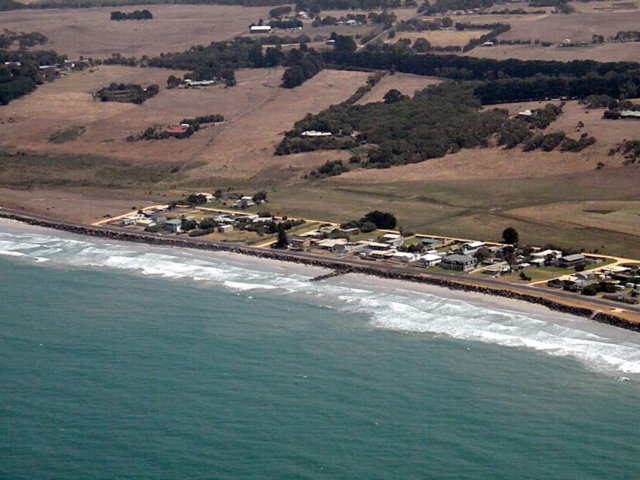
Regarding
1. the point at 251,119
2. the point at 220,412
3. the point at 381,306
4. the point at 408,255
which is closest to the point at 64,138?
the point at 251,119

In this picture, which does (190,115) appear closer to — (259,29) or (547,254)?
(259,29)

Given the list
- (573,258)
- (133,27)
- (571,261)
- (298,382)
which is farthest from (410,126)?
(133,27)

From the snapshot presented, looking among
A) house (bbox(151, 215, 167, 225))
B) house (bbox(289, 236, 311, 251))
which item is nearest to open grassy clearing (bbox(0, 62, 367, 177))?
house (bbox(151, 215, 167, 225))

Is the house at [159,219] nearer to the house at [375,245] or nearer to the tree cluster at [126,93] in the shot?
the house at [375,245]

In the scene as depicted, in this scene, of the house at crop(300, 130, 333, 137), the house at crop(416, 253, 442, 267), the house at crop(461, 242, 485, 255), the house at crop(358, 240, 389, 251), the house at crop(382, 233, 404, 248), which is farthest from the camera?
the house at crop(300, 130, 333, 137)

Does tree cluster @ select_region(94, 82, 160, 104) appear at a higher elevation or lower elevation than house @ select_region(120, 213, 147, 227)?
higher

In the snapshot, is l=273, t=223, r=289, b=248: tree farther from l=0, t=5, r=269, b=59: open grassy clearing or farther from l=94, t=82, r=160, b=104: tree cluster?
l=0, t=5, r=269, b=59: open grassy clearing

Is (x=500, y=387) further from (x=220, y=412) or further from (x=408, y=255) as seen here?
(x=408, y=255)
